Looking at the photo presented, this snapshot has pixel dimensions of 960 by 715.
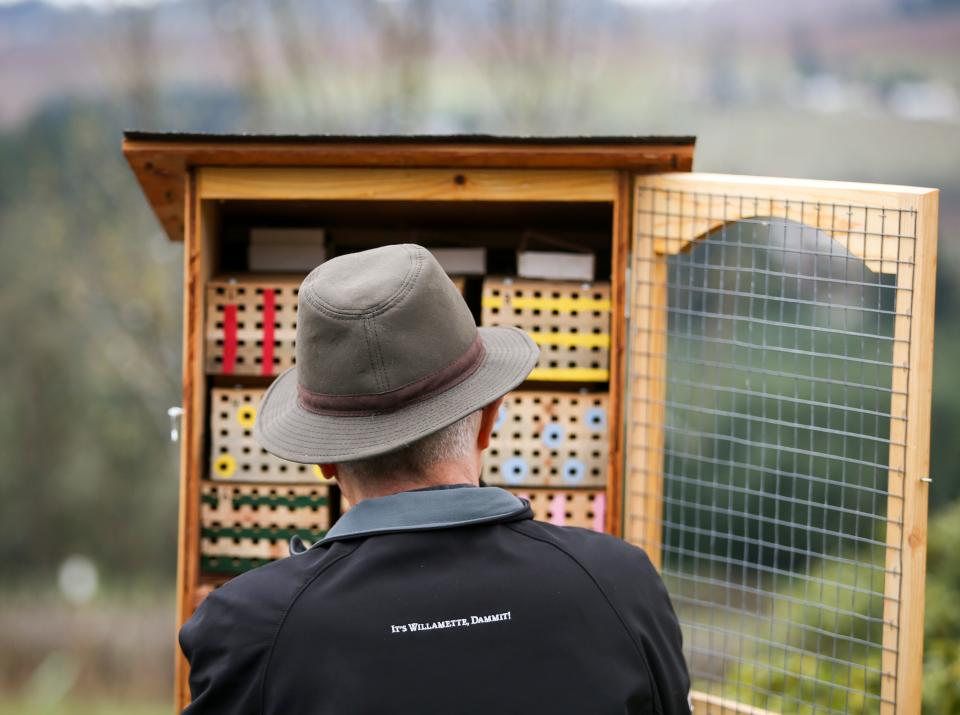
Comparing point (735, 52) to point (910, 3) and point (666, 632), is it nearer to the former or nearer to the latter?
point (910, 3)

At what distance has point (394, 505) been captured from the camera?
169cm

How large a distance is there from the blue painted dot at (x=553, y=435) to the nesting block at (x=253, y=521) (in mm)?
709

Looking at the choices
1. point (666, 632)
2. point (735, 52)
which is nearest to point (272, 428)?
point (666, 632)

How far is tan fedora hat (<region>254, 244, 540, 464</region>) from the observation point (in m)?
1.75

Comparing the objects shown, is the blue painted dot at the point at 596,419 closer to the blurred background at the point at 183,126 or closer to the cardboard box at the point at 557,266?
the cardboard box at the point at 557,266

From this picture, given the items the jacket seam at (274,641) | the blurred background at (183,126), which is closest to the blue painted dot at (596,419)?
the jacket seam at (274,641)

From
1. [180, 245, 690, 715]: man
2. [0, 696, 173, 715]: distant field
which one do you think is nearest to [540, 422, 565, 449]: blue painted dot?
[180, 245, 690, 715]: man

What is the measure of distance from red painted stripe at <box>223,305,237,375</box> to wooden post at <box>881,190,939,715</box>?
1.91 m

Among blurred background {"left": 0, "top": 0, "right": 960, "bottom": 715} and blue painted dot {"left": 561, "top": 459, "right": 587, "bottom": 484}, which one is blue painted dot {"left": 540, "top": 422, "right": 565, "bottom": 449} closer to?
blue painted dot {"left": 561, "top": 459, "right": 587, "bottom": 484}

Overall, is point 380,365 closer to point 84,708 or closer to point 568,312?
point 568,312

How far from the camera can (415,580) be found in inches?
63.5

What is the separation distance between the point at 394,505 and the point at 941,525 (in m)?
4.73

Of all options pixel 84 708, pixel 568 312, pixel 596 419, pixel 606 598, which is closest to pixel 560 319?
pixel 568 312

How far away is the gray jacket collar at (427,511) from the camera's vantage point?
1656 millimetres
